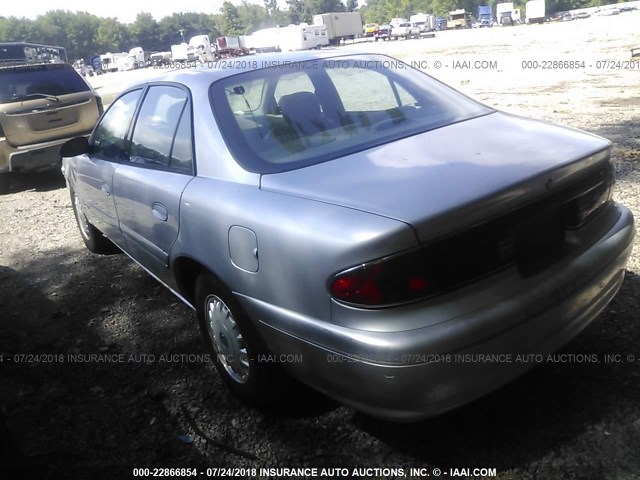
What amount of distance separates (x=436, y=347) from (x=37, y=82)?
27.8ft

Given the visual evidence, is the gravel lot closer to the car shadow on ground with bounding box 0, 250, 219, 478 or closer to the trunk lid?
the car shadow on ground with bounding box 0, 250, 219, 478

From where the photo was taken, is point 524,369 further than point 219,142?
No

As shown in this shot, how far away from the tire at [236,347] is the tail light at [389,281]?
0.66 meters

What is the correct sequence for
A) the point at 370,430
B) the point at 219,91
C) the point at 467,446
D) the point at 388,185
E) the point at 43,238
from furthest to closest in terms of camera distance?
the point at 43,238
the point at 219,91
the point at 370,430
the point at 467,446
the point at 388,185

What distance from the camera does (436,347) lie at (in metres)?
1.91

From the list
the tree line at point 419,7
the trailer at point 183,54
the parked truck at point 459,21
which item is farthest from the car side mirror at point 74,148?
the tree line at point 419,7

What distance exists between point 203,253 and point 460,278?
1.25m

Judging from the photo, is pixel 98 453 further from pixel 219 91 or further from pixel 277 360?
pixel 219 91

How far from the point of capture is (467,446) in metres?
2.36

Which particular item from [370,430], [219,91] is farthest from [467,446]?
[219,91]

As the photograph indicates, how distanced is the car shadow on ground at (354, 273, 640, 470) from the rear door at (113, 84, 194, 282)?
146cm

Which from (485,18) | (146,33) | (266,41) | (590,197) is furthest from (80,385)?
(146,33)

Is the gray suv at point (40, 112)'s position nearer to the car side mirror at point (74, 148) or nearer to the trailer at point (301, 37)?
the car side mirror at point (74, 148)

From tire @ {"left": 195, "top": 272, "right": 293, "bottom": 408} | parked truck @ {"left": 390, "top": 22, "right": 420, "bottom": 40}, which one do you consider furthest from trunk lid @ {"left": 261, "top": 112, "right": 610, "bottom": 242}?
parked truck @ {"left": 390, "top": 22, "right": 420, "bottom": 40}
